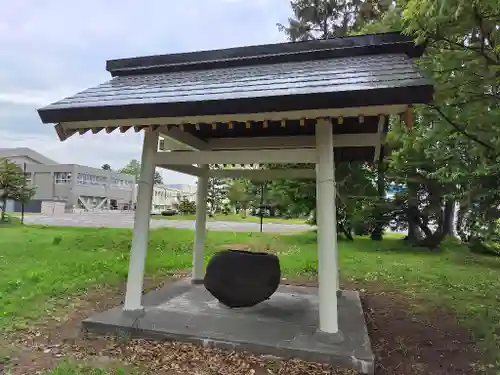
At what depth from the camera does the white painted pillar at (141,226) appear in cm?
438

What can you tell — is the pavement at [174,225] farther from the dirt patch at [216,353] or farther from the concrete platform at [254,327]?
the dirt patch at [216,353]

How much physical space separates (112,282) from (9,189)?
15909 mm

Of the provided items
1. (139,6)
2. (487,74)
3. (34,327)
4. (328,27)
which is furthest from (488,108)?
(328,27)

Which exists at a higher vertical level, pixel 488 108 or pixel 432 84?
pixel 488 108

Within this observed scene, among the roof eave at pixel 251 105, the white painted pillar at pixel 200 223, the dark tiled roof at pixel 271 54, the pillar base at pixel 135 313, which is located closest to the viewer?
the roof eave at pixel 251 105

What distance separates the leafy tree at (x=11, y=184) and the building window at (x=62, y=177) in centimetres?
2686

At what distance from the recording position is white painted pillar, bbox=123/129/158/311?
14.4 feet

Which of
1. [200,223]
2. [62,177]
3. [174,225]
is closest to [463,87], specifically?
[200,223]

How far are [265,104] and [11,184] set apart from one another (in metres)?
20.2

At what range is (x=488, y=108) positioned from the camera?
205 inches

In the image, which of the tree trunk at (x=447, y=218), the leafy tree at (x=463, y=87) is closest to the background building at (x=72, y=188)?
the tree trunk at (x=447, y=218)

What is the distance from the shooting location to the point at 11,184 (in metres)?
19.2

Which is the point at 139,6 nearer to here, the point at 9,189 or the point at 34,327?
the point at 34,327

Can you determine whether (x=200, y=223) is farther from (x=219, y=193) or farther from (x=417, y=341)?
(x=219, y=193)
